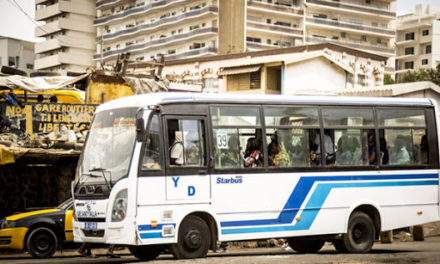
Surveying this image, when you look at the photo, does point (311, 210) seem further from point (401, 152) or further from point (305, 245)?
point (401, 152)

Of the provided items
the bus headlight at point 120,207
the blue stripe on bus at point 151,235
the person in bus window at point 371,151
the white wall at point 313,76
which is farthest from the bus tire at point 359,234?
the white wall at point 313,76

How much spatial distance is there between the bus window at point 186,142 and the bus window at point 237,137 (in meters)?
0.31

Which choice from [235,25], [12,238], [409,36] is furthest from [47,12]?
[12,238]

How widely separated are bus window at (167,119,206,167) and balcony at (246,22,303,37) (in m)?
60.0

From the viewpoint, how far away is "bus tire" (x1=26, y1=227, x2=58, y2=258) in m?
16.0

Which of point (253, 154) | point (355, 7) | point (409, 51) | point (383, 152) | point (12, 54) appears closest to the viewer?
point (253, 154)

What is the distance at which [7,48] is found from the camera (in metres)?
73.3

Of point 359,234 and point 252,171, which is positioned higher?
point 252,171

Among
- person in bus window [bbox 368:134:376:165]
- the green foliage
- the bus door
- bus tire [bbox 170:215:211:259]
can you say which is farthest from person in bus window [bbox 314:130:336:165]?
the green foliage

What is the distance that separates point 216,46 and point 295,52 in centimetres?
2490

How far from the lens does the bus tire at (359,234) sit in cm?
1398

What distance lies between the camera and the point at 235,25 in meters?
71.8

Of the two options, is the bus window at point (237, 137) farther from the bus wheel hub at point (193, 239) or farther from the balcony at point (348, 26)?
the balcony at point (348, 26)

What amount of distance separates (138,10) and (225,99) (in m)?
69.8
